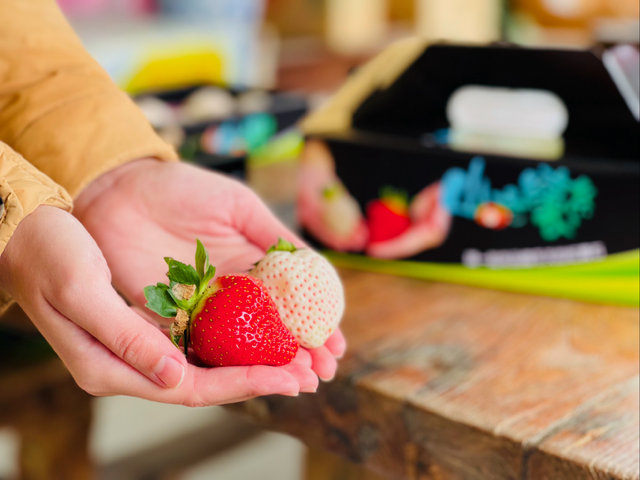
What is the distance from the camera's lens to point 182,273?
0.55m

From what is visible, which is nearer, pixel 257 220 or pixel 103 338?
pixel 103 338

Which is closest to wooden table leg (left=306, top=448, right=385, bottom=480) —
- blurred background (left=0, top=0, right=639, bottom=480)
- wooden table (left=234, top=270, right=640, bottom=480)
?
blurred background (left=0, top=0, right=639, bottom=480)

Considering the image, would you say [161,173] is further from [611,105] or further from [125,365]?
[611,105]

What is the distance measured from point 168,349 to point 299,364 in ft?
0.38

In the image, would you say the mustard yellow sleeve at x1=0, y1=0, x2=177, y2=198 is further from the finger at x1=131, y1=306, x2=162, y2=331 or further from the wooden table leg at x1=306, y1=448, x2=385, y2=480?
the wooden table leg at x1=306, y1=448, x2=385, y2=480

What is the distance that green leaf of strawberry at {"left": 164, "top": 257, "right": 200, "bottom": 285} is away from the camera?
0.54 meters

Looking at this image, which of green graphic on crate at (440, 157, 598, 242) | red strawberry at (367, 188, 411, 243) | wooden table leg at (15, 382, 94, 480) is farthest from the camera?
wooden table leg at (15, 382, 94, 480)

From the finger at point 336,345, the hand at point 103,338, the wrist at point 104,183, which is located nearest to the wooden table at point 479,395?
the finger at point 336,345

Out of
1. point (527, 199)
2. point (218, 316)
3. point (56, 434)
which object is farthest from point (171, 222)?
point (56, 434)

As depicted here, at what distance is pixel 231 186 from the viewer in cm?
70

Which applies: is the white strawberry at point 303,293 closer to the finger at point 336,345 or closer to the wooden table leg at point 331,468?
the finger at point 336,345

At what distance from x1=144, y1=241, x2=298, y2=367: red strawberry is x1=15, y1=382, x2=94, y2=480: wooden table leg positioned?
2.14 ft

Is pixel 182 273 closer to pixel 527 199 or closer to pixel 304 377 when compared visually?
pixel 304 377

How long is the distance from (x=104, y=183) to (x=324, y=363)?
13.3 inches
